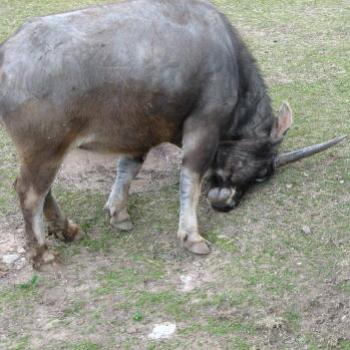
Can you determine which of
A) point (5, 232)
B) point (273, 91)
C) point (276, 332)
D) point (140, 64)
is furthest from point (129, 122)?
point (273, 91)

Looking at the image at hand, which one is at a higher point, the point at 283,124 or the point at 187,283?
the point at 283,124

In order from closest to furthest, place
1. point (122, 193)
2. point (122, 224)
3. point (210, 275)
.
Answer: point (210, 275), point (122, 224), point (122, 193)

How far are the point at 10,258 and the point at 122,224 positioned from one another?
875 mm

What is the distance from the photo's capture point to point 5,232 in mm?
5426

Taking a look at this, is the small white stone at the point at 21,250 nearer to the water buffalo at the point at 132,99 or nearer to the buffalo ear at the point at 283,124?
the water buffalo at the point at 132,99

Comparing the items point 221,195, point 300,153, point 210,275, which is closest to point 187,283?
point 210,275

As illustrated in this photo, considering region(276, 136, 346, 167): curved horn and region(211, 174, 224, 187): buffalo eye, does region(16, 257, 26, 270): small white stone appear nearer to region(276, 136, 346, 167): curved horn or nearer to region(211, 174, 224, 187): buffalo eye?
region(211, 174, 224, 187): buffalo eye

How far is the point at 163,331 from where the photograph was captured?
14.3ft

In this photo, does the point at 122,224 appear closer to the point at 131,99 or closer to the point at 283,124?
the point at 131,99

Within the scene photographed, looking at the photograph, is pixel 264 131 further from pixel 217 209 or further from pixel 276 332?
pixel 276 332

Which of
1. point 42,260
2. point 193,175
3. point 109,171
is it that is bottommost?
point 109,171

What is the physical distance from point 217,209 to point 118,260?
0.94m

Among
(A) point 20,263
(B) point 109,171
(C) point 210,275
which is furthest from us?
(B) point 109,171

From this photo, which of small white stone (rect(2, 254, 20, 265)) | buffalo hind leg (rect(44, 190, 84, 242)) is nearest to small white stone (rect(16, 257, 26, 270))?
small white stone (rect(2, 254, 20, 265))
